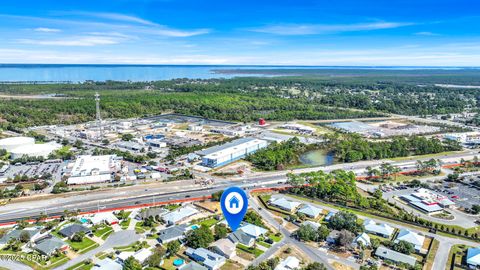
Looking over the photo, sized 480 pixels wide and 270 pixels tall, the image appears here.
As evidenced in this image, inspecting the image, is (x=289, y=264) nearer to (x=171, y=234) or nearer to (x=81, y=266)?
(x=171, y=234)

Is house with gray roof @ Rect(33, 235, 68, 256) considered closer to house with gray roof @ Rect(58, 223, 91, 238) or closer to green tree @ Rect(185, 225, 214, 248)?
house with gray roof @ Rect(58, 223, 91, 238)

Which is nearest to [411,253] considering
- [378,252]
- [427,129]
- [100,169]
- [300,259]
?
[378,252]

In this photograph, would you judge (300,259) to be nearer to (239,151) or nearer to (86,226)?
(86,226)

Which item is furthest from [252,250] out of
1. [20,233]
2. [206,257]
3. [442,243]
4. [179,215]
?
[20,233]

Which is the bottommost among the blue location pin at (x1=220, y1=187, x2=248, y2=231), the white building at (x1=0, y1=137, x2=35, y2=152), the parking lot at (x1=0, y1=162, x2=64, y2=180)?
the parking lot at (x1=0, y1=162, x2=64, y2=180)

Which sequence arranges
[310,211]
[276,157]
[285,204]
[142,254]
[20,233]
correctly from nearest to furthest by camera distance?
[142,254] < [20,233] < [310,211] < [285,204] < [276,157]

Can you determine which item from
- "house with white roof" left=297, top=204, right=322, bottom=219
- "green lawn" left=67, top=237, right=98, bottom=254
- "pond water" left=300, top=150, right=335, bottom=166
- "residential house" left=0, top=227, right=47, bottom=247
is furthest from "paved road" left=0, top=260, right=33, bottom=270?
"pond water" left=300, top=150, right=335, bottom=166

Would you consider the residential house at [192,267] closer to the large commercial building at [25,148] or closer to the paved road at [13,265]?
the paved road at [13,265]
